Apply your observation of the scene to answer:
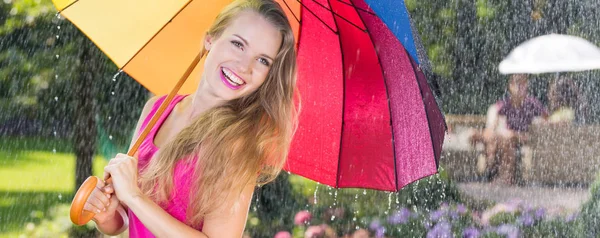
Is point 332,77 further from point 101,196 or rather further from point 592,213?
point 592,213

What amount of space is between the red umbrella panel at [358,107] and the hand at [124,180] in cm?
83

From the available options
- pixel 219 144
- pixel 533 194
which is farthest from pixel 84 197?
pixel 533 194

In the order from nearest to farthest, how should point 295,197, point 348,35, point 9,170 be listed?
point 348,35, point 295,197, point 9,170

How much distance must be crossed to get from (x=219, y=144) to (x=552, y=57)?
7.61 metres

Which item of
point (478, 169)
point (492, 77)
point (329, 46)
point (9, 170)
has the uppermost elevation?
point (492, 77)

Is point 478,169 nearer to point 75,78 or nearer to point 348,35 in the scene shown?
point 75,78

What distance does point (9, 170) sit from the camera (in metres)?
13.1

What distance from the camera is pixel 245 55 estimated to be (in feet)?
9.79

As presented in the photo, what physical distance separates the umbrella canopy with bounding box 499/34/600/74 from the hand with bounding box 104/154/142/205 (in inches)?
297

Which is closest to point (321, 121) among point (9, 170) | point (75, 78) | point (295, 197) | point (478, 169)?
point (295, 197)

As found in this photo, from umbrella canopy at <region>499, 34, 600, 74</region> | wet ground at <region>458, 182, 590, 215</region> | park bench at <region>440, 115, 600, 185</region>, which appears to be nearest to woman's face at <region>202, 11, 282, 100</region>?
wet ground at <region>458, 182, 590, 215</region>

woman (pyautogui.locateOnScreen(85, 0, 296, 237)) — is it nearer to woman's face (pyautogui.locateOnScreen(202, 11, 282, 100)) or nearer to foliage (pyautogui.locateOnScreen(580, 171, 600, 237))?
A: woman's face (pyautogui.locateOnScreen(202, 11, 282, 100))

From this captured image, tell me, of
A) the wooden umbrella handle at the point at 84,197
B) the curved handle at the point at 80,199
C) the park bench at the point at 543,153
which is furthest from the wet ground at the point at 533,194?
the curved handle at the point at 80,199

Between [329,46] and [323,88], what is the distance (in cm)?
15
